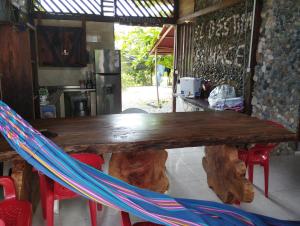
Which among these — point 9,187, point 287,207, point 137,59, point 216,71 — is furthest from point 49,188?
point 137,59

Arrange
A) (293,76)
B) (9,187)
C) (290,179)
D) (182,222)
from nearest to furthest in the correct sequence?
(182,222)
(9,187)
(290,179)
(293,76)

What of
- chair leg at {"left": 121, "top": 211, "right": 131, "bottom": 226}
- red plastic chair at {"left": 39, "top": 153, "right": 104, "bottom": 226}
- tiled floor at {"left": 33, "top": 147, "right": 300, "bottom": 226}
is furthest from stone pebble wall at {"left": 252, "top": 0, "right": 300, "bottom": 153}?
chair leg at {"left": 121, "top": 211, "right": 131, "bottom": 226}

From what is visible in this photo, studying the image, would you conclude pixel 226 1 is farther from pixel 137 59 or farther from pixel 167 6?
pixel 137 59

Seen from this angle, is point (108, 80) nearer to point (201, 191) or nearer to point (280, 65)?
point (280, 65)

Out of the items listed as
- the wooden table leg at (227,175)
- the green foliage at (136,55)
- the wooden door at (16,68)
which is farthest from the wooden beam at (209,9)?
the green foliage at (136,55)

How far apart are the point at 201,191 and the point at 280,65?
180 centimetres

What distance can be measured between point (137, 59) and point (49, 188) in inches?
443

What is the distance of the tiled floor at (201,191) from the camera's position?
2150 millimetres

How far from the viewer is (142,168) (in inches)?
90.3

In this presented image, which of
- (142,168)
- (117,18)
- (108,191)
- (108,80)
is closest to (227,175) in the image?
(142,168)

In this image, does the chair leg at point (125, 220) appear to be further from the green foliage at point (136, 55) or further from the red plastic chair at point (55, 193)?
the green foliage at point (136, 55)

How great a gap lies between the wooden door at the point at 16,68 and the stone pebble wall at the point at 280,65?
2.95 metres

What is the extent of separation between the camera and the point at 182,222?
1.15 m

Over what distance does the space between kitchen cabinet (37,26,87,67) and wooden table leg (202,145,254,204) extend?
4070 millimetres
